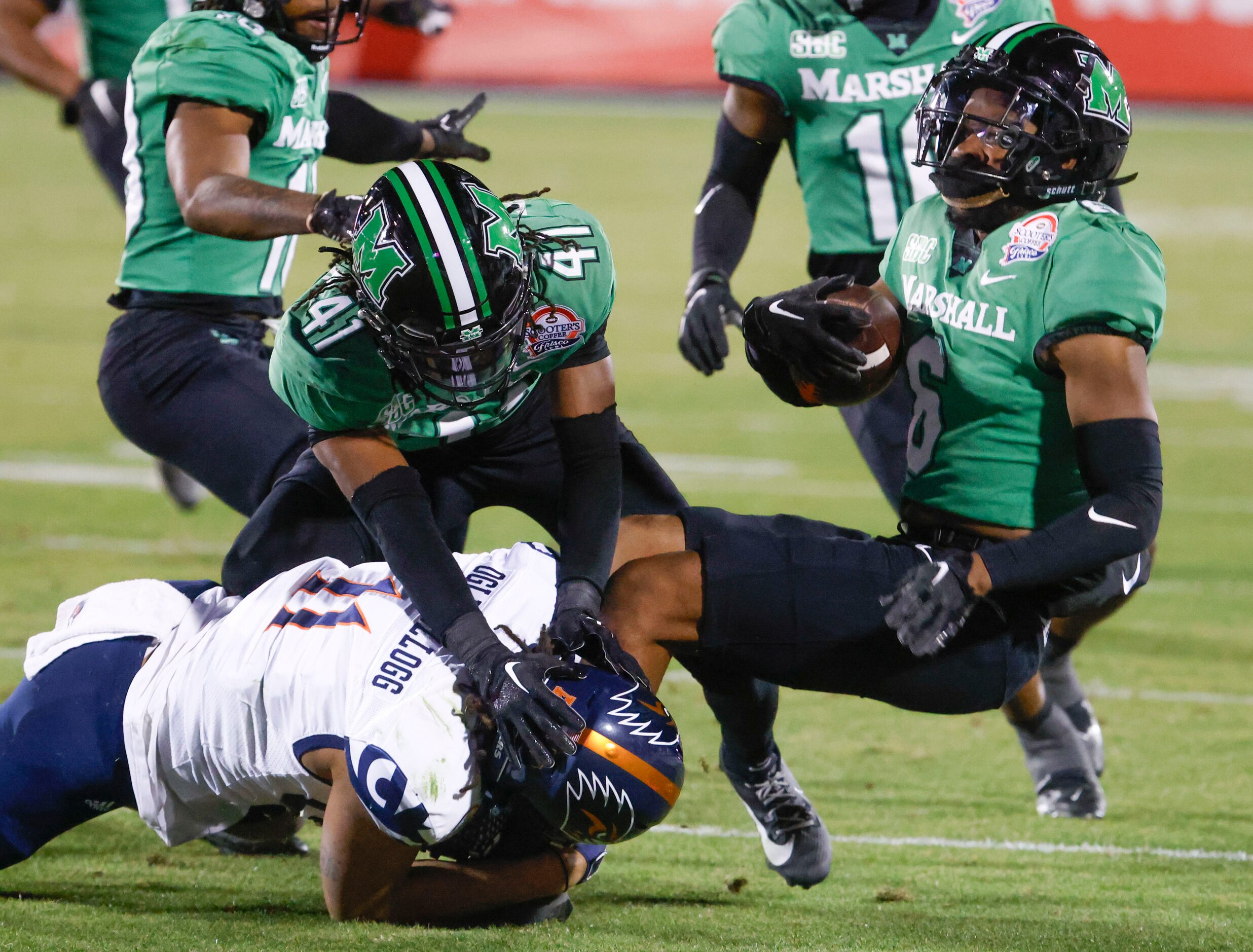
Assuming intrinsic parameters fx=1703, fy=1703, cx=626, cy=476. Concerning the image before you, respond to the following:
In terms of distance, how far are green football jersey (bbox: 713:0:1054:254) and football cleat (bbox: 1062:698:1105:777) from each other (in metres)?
1.29

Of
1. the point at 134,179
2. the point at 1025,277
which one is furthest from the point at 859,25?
the point at 134,179

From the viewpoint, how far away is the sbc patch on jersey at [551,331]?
3.34m

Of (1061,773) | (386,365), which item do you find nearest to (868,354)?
(386,365)

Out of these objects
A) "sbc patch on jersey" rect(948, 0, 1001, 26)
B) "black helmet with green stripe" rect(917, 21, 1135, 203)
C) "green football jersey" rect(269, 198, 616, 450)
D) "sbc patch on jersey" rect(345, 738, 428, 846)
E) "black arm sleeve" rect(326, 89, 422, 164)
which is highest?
"black helmet with green stripe" rect(917, 21, 1135, 203)

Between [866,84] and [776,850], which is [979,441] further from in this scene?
[866,84]

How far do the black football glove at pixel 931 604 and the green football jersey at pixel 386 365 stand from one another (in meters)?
0.92

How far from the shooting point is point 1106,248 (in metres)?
2.97

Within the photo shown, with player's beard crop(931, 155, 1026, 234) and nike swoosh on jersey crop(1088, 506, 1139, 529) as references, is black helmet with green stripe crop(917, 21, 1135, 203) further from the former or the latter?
nike swoosh on jersey crop(1088, 506, 1139, 529)

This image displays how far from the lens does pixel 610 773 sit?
2812 millimetres

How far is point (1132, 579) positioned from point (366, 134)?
254 centimetres

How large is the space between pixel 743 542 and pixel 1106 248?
83 centimetres

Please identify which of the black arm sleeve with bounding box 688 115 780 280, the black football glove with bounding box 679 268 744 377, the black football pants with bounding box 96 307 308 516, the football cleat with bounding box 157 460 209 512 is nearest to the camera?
the black football pants with bounding box 96 307 308 516

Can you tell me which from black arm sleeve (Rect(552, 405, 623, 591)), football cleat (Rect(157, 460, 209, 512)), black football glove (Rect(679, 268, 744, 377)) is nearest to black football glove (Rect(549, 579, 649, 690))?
black arm sleeve (Rect(552, 405, 623, 591))

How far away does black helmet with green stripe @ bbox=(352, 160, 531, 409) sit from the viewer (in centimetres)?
300
